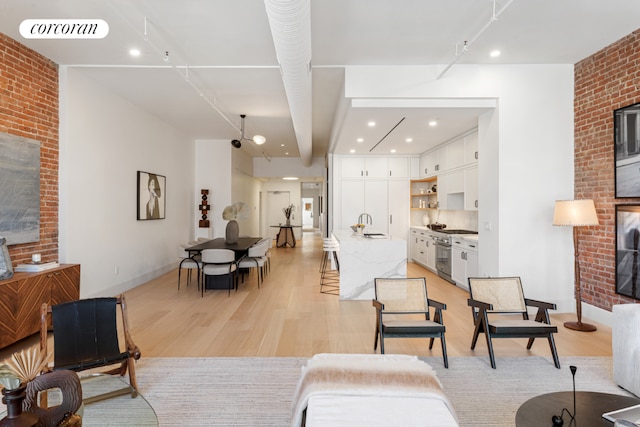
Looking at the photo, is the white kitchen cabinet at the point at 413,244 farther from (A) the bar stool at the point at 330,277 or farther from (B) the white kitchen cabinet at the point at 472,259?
(B) the white kitchen cabinet at the point at 472,259

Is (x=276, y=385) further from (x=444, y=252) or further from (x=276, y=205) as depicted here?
(x=276, y=205)

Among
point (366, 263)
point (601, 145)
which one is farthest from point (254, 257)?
point (601, 145)

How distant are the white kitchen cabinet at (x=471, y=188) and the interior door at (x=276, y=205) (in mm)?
9903

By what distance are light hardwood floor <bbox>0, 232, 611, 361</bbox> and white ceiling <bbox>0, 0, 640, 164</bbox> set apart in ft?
9.27

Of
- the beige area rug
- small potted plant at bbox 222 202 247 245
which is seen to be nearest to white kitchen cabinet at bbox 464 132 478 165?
the beige area rug

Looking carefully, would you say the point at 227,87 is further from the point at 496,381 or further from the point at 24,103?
the point at 496,381

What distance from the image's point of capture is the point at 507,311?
356 centimetres

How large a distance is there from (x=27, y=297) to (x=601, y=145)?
6.60 meters

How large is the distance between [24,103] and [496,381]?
18.7ft

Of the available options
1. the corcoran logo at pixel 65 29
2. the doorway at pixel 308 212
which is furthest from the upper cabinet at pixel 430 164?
the doorway at pixel 308 212

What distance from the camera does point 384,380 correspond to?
1874 mm

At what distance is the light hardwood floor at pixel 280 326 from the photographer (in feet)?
11.5

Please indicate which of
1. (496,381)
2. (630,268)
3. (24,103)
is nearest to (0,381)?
(496,381)

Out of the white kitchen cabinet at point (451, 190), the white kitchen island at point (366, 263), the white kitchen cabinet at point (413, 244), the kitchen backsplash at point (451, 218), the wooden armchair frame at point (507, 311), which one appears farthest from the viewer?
the white kitchen cabinet at point (413, 244)
